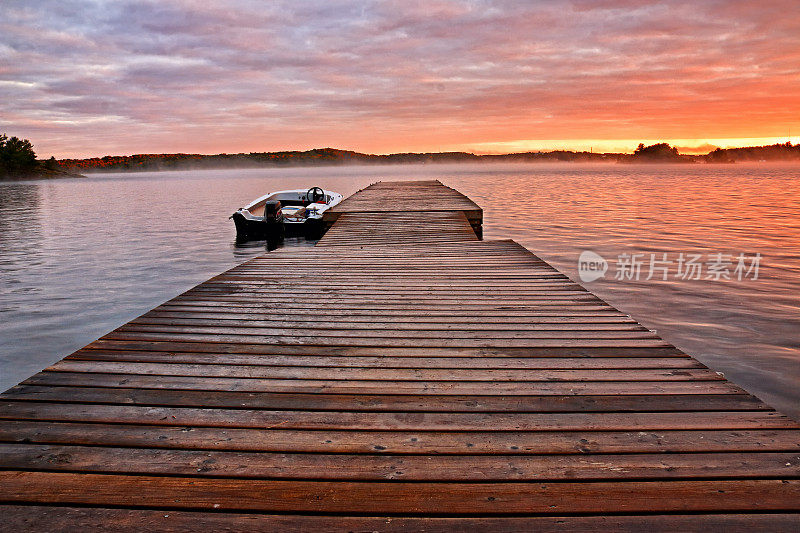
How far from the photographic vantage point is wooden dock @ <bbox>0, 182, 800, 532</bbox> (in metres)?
2.12

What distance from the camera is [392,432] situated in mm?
2719

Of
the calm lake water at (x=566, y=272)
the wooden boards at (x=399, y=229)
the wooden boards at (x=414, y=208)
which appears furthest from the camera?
the wooden boards at (x=414, y=208)

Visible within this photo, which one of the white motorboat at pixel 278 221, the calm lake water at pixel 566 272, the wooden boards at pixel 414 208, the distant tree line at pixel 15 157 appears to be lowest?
the calm lake water at pixel 566 272

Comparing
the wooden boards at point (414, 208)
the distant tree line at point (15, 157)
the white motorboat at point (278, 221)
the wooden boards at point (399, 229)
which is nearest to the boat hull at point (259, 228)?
the white motorboat at point (278, 221)

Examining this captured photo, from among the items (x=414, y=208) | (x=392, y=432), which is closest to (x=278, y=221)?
(x=414, y=208)

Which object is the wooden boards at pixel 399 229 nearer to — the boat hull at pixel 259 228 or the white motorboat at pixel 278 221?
the white motorboat at pixel 278 221

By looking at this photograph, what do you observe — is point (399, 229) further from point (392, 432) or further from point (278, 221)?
point (392, 432)

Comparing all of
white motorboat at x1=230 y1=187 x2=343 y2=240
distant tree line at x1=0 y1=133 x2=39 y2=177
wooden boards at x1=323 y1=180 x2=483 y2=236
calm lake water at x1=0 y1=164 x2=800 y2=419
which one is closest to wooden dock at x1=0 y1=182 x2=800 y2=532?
calm lake water at x1=0 y1=164 x2=800 y2=419

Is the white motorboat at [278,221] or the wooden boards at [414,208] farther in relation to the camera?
the white motorboat at [278,221]

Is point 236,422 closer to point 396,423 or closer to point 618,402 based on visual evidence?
point 396,423

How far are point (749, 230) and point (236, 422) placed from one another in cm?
2221

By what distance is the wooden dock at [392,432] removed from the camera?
6.97 feet

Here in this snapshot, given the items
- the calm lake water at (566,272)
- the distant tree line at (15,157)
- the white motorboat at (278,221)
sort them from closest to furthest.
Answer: the calm lake water at (566,272)
the white motorboat at (278,221)
the distant tree line at (15,157)

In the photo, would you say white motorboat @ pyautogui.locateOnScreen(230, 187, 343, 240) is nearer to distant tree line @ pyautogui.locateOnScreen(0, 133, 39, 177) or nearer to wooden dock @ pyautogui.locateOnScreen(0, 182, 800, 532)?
wooden dock @ pyautogui.locateOnScreen(0, 182, 800, 532)
